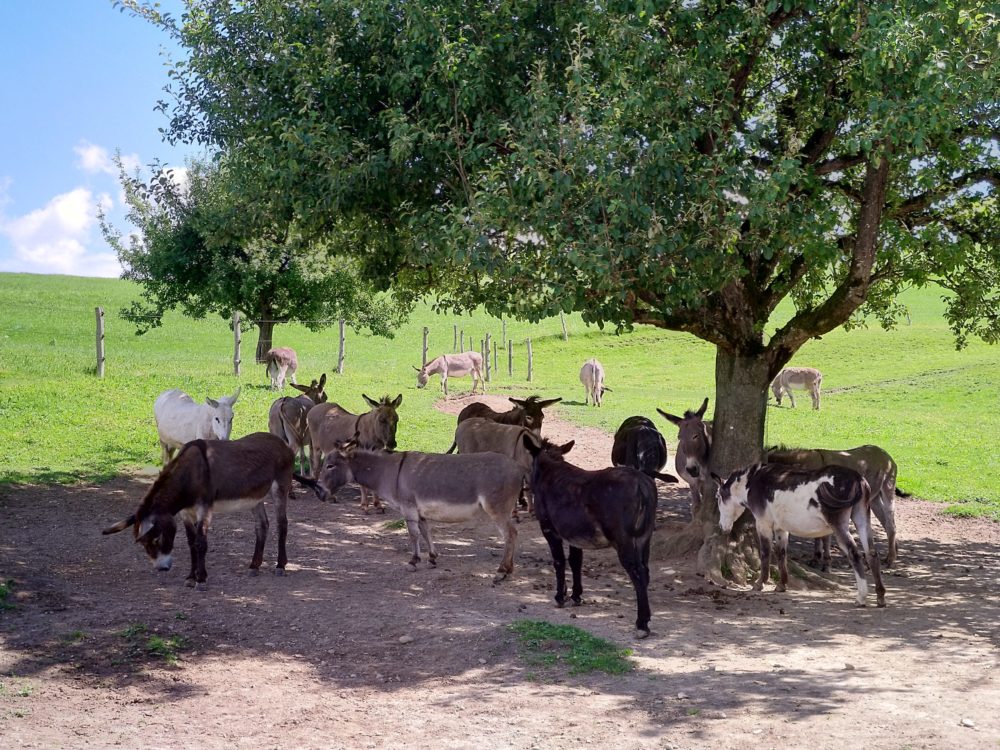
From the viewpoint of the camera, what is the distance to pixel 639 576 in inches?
373

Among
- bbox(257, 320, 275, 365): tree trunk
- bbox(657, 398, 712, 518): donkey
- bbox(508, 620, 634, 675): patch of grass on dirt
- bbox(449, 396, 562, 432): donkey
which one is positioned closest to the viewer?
bbox(508, 620, 634, 675): patch of grass on dirt

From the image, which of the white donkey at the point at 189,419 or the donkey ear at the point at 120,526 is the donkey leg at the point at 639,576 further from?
the white donkey at the point at 189,419

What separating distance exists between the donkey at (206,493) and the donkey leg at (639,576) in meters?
4.25

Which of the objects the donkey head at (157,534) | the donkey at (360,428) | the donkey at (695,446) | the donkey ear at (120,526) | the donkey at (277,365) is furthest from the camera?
the donkey at (277,365)

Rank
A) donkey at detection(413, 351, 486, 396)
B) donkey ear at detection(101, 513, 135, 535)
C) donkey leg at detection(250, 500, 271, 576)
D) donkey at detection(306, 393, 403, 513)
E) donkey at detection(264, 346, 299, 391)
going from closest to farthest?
donkey ear at detection(101, 513, 135, 535) < donkey leg at detection(250, 500, 271, 576) < donkey at detection(306, 393, 403, 513) < donkey at detection(264, 346, 299, 391) < donkey at detection(413, 351, 486, 396)

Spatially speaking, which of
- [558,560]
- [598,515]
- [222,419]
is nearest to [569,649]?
[598,515]

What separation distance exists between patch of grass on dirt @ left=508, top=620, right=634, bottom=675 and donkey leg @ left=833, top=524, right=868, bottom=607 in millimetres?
3307

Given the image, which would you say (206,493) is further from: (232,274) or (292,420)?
(232,274)

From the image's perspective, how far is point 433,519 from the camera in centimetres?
1176

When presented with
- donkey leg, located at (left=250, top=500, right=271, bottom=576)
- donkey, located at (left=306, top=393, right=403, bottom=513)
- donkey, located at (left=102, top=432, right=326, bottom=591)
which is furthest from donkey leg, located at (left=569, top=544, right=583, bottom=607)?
donkey, located at (left=306, top=393, right=403, bottom=513)

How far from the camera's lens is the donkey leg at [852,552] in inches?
421

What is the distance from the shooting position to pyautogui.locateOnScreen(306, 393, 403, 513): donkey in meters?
15.8

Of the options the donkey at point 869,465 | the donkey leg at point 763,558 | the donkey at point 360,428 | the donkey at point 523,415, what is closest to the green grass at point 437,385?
the donkey at point 360,428

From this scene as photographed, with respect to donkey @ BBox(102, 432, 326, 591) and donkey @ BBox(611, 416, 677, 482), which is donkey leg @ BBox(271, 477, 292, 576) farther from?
donkey @ BBox(611, 416, 677, 482)
